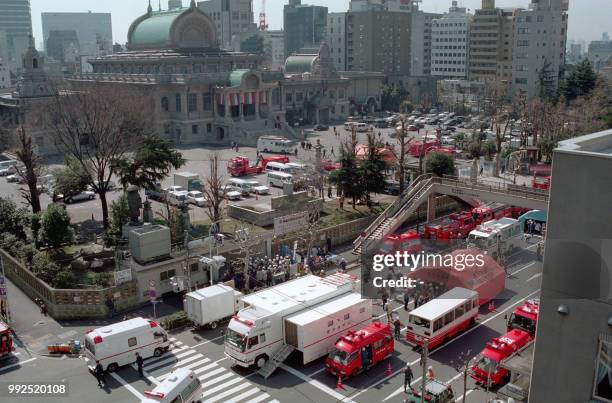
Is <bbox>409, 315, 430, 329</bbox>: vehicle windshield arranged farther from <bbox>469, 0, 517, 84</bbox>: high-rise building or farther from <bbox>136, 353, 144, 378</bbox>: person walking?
<bbox>469, 0, 517, 84</bbox>: high-rise building

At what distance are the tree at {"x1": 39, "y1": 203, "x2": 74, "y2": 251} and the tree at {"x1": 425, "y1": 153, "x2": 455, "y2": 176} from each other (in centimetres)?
2510

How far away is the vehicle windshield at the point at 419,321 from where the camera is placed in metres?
22.9

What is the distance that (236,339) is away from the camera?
21938mm

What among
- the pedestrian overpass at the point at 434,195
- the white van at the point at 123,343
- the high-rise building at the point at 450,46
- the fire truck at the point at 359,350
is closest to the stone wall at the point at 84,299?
the white van at the point at 123,343

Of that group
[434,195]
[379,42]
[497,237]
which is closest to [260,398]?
[497,237]

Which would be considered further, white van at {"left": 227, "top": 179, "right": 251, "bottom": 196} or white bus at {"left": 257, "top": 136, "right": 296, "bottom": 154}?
white bus at {"left": 257, "top": 136, "right": 296, "bottom": 154}

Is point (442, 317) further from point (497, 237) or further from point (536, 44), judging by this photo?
point (536, 44)

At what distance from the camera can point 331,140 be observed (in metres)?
77.4

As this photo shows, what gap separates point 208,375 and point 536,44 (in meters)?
104

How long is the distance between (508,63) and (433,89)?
16427 mm

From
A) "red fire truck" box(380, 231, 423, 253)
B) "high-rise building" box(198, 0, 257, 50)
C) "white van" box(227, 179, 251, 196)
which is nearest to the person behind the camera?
"red fire truck" box(380, 231, 423, 253)

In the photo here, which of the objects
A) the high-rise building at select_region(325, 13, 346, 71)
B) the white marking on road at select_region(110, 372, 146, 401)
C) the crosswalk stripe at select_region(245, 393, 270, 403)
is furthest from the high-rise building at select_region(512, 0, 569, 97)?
the white marking on road at select_region(110, 372, 146, 401)

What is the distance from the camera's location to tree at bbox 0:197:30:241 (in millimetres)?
35406

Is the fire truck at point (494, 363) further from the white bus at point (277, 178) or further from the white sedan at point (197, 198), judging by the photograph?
the white bus at point (277, 178)
